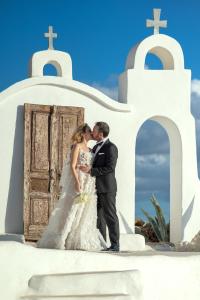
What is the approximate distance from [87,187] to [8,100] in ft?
13.1

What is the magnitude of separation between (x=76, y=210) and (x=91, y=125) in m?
4.21

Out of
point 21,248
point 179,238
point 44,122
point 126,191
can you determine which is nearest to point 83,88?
point 44,122

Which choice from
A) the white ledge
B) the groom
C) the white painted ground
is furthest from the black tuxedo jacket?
the white ledge

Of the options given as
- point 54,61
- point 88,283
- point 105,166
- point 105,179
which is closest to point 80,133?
point 105,166

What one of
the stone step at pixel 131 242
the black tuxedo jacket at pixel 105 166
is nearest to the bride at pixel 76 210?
the black tuxedo jacket at pixel 105 166

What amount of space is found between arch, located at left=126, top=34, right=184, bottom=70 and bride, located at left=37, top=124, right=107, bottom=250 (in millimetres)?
4838

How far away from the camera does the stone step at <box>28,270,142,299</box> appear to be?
Answer: 21.8 ft

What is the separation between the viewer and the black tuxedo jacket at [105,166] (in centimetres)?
931

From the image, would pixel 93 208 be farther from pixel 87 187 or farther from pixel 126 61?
pixel 126 61

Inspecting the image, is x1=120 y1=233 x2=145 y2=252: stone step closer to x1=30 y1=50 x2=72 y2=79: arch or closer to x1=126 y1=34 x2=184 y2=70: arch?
x1=126 y1=34 x2=184 y2=70: arch

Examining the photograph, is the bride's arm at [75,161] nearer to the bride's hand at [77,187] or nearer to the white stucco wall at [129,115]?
the bride's hand at [77,187]

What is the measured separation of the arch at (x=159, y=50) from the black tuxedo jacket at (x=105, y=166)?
15.0 feet

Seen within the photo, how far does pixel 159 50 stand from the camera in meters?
14.1

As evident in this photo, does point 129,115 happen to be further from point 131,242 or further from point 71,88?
point 131,242
